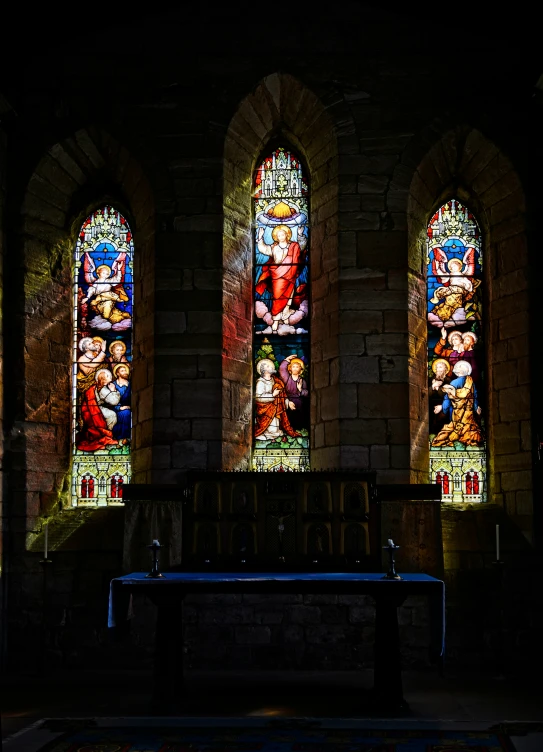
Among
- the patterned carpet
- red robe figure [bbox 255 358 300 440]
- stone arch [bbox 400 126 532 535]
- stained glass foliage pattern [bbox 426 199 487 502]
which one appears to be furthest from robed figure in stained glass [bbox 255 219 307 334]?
the patterned carpet

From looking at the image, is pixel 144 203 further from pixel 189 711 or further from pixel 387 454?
pixel 189 711

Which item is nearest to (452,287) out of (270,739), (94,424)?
(94,424)

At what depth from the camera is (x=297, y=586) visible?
6703 mm

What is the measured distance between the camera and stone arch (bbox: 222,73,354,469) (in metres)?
9.26

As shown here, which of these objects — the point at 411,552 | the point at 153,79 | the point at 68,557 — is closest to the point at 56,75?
the point at 153,79

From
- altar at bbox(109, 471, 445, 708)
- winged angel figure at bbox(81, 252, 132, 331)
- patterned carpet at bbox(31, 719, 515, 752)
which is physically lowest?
patterned carpet at bbox(31, 719, 515, 752)

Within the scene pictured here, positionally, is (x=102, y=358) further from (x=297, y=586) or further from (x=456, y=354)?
(x=297, y=586)

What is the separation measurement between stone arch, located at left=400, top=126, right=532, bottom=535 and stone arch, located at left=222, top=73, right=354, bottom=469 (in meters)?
0.68

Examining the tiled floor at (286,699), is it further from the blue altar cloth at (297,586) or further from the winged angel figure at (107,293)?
the winged angel figure at (107,293)

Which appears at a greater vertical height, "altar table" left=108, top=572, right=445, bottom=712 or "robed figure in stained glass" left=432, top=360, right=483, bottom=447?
"robed figure in stained glass" left=432, top=360, right=483, bottom=447

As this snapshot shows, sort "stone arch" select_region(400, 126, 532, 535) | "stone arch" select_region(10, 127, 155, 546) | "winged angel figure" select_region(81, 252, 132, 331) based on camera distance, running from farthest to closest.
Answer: "winged angel figure" select_region(81, 252, 132, 331) < "stone arch" select_region(10, 127, 155, 546) < "stone arch" select_region(400, 126, 532, 535)

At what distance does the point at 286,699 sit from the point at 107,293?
14.7 feet

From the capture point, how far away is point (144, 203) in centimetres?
963

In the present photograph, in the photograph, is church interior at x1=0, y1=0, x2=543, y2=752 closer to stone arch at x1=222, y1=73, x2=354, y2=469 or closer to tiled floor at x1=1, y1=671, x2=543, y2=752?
stone arch at x1=222, y1=73, x2=354, y2=469
